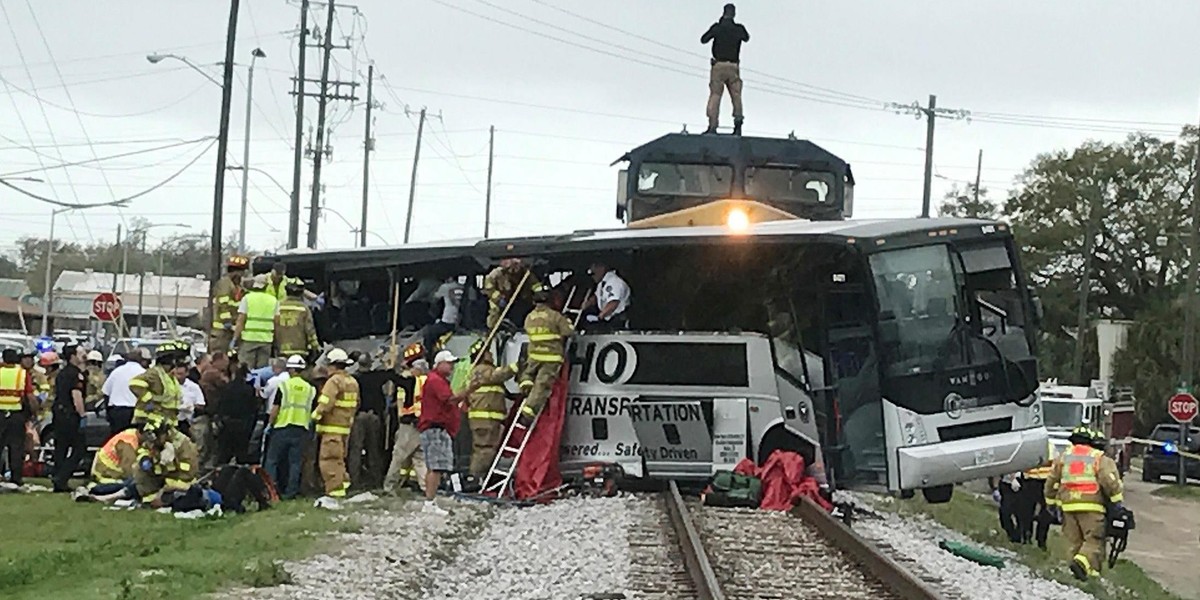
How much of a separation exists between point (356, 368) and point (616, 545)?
6577 mm

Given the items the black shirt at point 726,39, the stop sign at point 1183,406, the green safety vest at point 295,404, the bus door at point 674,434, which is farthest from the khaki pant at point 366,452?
the stop sign at point 1183,406

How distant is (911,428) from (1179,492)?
29.2m

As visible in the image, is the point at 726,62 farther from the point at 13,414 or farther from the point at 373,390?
the point at 13,414

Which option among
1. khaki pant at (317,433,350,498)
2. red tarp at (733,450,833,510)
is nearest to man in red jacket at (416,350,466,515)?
khaki pant at (317,433,350,498)

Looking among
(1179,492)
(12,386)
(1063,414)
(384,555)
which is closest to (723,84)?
(12,386)

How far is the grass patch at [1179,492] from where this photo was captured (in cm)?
4156

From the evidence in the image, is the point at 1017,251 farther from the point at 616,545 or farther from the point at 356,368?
the point at 356,368

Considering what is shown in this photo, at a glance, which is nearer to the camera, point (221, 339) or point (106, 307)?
point (221, 339)

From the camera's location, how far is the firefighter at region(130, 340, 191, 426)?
1741 cm

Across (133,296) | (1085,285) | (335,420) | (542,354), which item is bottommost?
(335,420)

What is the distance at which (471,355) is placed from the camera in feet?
60.7

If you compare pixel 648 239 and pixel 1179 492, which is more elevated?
pixel 648 239

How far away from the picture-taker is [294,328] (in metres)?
19.1

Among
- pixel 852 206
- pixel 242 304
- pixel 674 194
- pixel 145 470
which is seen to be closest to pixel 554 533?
pixel 145 470
